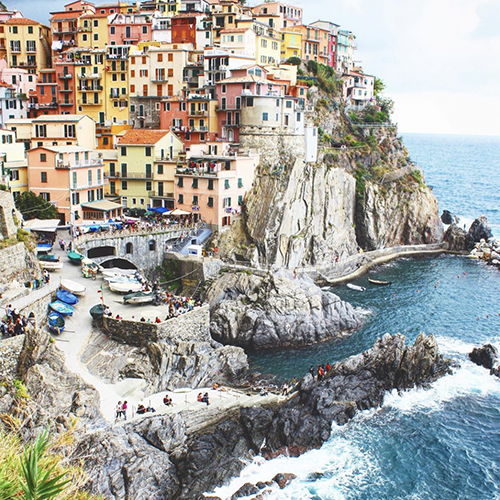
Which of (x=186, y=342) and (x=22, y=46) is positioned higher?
(x=22, y=46)

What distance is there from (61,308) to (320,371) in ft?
62.5

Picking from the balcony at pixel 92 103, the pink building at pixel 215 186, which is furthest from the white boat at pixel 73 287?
the balcony at pixel 92 103

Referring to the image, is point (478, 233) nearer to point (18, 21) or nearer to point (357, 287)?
point (357, 287)

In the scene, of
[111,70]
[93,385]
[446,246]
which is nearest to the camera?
[93,385]

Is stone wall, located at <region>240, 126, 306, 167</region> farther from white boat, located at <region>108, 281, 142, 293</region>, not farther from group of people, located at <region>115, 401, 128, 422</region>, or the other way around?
group of people, located at <region>115, 401, 128, 422</region>

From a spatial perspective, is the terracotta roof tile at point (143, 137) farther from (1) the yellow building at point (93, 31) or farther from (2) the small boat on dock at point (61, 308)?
(2) the small boat on dock at point (61, 308)

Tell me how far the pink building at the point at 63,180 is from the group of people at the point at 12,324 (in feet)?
82.1

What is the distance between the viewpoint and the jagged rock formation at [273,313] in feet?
174

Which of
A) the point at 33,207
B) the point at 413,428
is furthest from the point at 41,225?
the point at 413,428

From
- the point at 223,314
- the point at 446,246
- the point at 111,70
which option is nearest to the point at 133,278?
the point at 223,314

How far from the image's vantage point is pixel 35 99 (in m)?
86.0

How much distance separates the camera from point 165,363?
43.0 metres

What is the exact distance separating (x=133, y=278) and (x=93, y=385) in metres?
16.2

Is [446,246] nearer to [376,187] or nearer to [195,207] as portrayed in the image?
[376,187]
